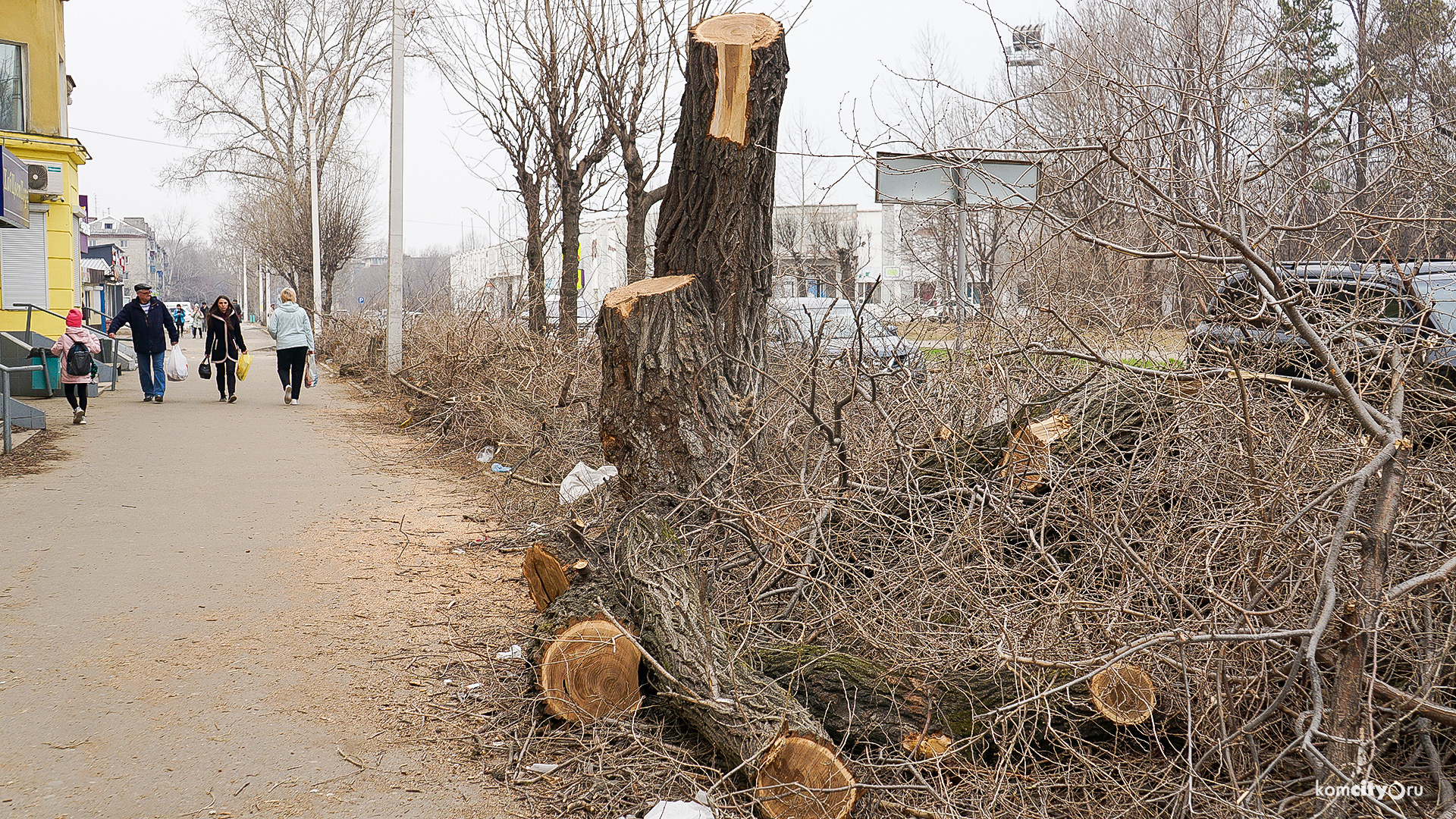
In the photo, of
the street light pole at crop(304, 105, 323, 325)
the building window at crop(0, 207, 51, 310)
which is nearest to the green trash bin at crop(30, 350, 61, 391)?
the building window at crop(0, 207, 51, 310)

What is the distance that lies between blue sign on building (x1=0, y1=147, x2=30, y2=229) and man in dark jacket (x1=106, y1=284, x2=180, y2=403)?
5.67 ft

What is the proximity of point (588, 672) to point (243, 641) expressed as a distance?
1987 mm

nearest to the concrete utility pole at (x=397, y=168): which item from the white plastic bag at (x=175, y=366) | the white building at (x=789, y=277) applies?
the white building at (x=789, y=277)

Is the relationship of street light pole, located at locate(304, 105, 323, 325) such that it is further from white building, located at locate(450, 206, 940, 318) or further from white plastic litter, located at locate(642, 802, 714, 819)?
white plastic litter, located at locate(642, 802, 714, 819)

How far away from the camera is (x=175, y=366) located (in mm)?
15445

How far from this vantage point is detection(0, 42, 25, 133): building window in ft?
55.0

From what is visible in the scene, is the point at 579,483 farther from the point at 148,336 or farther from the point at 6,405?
the point at 148,336

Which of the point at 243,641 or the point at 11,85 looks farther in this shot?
the point at 11,85

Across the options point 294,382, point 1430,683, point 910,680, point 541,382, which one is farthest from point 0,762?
point 294,382

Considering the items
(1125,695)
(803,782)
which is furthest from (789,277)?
(803,782)

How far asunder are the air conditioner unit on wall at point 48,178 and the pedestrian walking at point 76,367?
5327 millimetres

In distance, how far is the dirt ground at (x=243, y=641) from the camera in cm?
343

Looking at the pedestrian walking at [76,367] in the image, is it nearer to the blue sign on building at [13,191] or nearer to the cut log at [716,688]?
the blue sign on building at [13,191]

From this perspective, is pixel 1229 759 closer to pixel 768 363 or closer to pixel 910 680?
pixel 910 680
